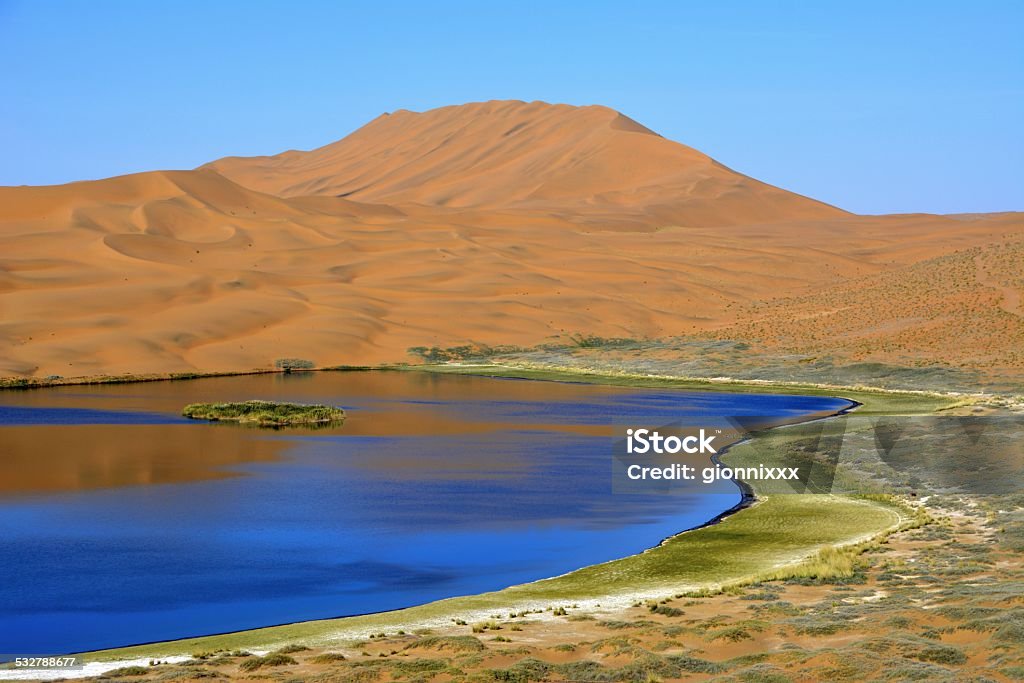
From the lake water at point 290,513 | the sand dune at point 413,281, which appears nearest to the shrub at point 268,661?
the lake water at point 290,513

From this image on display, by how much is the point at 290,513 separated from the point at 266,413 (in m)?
21.9

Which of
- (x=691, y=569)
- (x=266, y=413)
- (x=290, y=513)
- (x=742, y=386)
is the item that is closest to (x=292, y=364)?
(x=266, y=413)

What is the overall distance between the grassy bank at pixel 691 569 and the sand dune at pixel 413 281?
4112 cm

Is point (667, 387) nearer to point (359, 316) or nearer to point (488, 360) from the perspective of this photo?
point (488, 360)

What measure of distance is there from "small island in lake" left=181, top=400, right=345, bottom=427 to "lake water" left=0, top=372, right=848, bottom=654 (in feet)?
3.79

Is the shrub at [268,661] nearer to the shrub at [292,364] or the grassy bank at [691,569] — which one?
the grassy bank at [691,569]

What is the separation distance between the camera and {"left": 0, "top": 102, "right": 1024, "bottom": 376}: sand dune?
263 ft

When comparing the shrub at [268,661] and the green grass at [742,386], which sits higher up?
the green grass at [742,386]

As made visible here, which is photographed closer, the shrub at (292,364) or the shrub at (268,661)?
the shrub at (268,661)

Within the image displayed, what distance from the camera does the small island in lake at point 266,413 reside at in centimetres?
5088

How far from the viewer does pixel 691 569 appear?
24.6m

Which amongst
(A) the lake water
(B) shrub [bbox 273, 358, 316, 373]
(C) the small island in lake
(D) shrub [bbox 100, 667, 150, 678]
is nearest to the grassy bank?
(A) the lake water

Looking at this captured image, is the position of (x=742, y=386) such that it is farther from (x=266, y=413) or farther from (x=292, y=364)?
(x=292, y=364)

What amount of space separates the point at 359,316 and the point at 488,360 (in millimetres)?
13888
